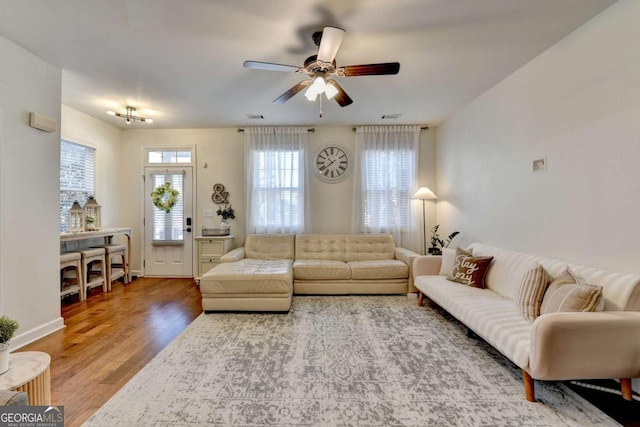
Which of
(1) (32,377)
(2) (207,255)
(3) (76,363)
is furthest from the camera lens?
(2) (207,255)

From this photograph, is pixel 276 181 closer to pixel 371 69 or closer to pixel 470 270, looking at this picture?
pixel 371 69

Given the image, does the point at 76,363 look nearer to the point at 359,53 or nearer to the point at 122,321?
the point at 122,321

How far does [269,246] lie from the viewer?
4.86 m

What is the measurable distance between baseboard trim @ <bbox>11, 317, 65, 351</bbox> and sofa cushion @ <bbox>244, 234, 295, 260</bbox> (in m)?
2.36

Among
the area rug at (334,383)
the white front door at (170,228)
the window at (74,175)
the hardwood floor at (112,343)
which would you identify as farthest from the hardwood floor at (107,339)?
the window at (74,175)

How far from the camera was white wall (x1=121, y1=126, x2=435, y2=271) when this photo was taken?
17.5 ft

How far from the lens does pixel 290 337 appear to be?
2.88 m

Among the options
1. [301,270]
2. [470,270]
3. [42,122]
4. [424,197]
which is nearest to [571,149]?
[470,270]

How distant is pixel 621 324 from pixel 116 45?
431cm

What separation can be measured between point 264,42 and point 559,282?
3.08m

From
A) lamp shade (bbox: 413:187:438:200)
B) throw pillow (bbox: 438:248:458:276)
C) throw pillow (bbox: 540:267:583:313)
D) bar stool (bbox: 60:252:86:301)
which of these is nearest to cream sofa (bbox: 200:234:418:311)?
throw pillow (bbox: 438:248:458:276)

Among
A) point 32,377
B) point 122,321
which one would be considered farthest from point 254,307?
point 32,377

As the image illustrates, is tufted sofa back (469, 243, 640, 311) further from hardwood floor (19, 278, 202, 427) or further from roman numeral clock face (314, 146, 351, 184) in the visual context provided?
hardwood floor (19, 278, 202, 427)

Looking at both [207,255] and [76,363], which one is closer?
[76,363]
